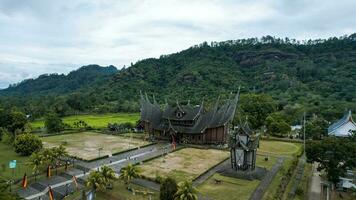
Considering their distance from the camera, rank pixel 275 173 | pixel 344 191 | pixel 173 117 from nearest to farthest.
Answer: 1. pixel 344 191
2. pixel 275 173
3. pixel 173 117

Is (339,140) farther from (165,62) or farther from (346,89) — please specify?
(165,62)

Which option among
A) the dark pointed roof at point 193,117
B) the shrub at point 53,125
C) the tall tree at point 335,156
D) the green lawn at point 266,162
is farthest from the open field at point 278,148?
the shrub at point 53,125

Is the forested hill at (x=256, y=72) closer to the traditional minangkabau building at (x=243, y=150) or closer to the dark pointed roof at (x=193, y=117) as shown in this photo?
the dark pointed roof at (x=193, y=117)

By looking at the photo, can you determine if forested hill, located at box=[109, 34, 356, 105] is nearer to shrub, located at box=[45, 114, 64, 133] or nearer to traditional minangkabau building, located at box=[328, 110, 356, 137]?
traditional minangkabau building, located at box=[328, 110, 356, 137]

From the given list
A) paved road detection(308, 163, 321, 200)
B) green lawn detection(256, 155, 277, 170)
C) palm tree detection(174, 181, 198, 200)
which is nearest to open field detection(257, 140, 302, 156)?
green lawn detection(256, 155, 277, 170)

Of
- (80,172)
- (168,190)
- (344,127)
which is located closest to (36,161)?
(80,172)

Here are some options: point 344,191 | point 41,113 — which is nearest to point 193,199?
point 344,191
